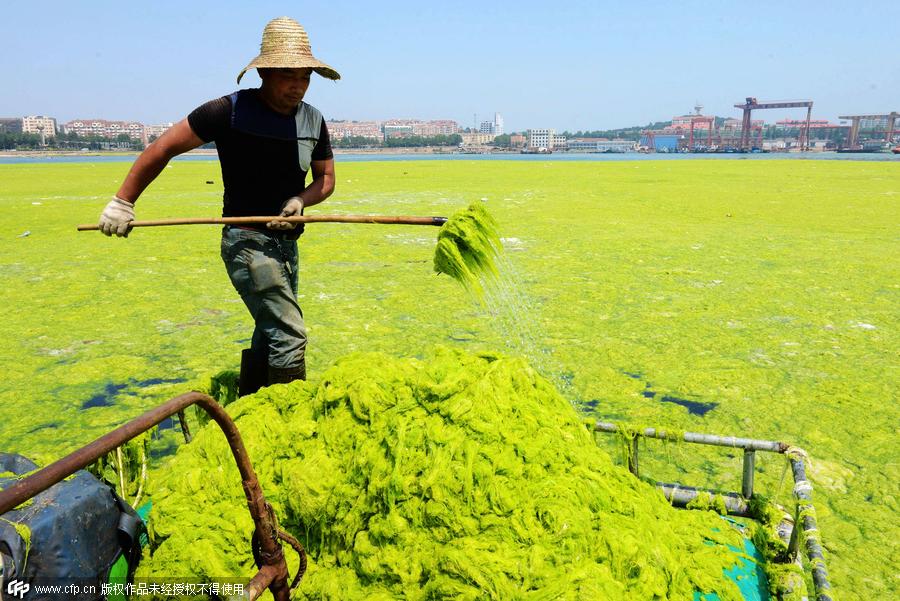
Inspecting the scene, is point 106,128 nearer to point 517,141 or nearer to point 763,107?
point 517,141

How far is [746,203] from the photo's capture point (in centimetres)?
1351

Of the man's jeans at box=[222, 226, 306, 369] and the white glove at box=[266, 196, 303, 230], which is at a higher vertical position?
the white glove at box=[266, 196, 303, 230]

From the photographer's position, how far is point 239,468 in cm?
149

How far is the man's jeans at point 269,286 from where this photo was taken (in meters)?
2.69

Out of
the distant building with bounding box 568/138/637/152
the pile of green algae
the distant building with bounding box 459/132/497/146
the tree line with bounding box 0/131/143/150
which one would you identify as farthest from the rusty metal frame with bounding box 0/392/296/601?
the distant building with bounding box 568/138/637/152

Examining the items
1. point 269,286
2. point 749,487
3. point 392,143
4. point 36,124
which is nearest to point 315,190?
point 269,286

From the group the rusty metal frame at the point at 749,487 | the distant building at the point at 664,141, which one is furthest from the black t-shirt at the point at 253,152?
the distant building at the point at 664,141

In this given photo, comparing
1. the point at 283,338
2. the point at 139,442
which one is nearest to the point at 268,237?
the point at 283,338

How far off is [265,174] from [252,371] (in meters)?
0.97

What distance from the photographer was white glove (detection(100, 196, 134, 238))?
2514 millimetres

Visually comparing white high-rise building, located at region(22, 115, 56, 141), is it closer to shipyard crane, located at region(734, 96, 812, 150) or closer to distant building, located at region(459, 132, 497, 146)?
distant building, located at region(459, 132, 497, 146)

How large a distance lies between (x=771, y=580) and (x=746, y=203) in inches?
519

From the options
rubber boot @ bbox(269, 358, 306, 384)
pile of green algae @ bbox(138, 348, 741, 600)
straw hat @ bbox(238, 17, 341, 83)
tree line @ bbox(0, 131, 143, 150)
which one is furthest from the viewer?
tree line @ bbox(0, 131, 143, 150)

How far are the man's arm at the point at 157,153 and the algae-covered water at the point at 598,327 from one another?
1.10 metres
